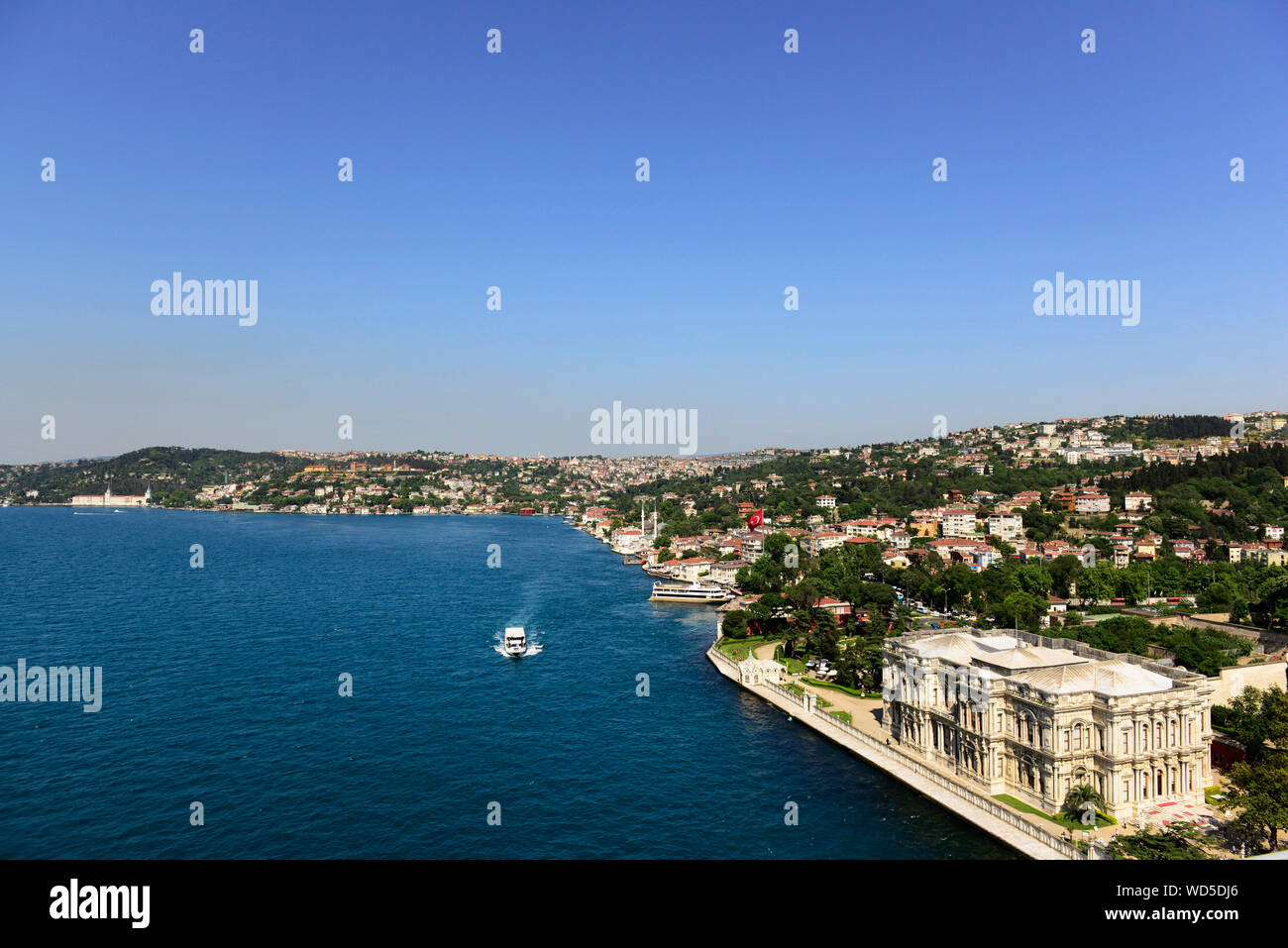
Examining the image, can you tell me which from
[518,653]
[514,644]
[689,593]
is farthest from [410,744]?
[689,593]

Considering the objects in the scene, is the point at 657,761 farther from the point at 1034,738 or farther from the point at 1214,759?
the point at 1214,759

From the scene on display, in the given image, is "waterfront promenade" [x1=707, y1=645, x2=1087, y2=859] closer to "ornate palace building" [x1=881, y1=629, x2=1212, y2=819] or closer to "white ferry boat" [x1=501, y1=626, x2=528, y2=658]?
"ornate palace building" [x1=881, y1=629, x2=1212, y2=819]

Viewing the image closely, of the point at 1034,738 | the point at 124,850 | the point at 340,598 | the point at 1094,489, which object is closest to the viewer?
the point at 124,850

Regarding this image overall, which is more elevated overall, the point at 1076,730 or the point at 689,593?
the point at 1076,730

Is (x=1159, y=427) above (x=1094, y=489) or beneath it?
above

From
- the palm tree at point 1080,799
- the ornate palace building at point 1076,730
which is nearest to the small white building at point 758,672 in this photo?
the ornate palace building at point 1076,730

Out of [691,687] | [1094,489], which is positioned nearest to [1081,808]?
[691,687]

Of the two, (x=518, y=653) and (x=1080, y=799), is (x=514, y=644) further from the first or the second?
(x=1080, y=799)
